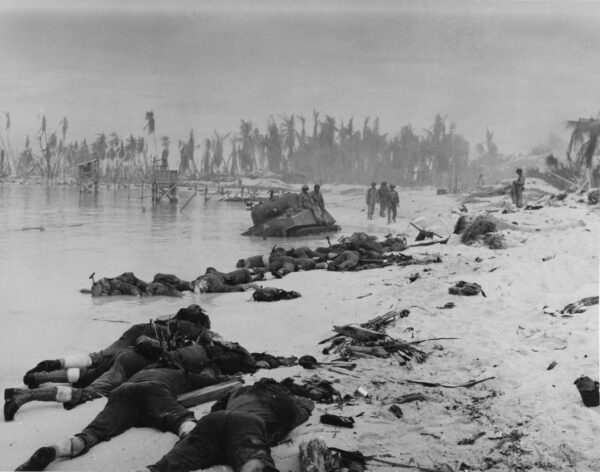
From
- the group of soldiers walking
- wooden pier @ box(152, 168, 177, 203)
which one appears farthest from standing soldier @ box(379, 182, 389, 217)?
wooden pier @ box(152, 168, 177, 203)

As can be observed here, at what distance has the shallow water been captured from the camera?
24.4 ft

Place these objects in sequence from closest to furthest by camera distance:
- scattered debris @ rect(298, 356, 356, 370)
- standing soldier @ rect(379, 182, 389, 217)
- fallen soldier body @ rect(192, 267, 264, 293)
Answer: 1. scattered debris @ rect(298, 356, 356, 370)
2. fallen soldier body @ rect(192, 267, 264, 293)
3. standing soldier @ rect(379, 182, 389, 217)

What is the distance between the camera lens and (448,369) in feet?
16.4

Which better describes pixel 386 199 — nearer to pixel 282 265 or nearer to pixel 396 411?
pixel 282 265

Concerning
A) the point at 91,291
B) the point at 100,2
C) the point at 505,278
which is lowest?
the point at 91,291

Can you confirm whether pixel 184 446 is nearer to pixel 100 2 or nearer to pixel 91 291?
pixel 100 2

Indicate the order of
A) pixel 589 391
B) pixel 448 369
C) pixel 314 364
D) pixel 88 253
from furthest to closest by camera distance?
pixel 88 253 < pixel 314 364 < pixel 448 369 < pixel 589 391

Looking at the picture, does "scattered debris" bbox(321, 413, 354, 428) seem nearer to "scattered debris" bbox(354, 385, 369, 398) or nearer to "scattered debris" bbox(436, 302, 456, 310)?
"scattered debris" bbox(354, 385, 369, 398)

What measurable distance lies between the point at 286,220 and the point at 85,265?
969cm

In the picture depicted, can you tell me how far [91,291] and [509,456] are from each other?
28.0 ft

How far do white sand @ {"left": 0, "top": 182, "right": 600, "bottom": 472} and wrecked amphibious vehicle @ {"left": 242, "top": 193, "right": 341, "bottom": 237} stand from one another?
37.9 feet

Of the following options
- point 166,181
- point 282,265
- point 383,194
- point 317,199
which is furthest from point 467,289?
point 166,181

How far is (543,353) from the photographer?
494cm

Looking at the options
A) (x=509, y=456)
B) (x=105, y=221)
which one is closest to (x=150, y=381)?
(x=509, y=456)
